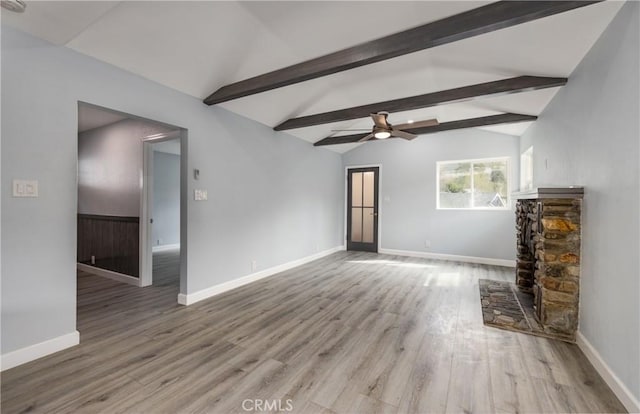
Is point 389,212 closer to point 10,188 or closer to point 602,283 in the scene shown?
point 602,283

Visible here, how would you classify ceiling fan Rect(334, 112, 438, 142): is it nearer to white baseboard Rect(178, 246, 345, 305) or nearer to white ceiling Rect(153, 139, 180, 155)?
white baseboard Rect(178, 246, 345, 305)

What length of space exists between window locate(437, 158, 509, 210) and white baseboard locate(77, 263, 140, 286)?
19.4 feet

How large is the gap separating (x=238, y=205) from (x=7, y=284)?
2379mm

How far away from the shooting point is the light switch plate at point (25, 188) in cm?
205

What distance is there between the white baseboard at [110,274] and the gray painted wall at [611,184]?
17.0ft

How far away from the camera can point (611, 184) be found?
6.39ft

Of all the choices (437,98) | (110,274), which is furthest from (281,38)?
(110,274)

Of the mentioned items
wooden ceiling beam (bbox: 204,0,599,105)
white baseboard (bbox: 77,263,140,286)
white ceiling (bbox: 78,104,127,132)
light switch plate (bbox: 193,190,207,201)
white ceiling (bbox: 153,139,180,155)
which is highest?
wooden ceiling beam (bbox: 204,0,599,105)

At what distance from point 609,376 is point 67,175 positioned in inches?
173

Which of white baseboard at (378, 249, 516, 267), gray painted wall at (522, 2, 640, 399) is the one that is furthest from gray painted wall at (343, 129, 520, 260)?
gray painted wall at (522, 2, 640, 399)

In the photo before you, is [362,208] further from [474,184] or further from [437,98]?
[437,98]

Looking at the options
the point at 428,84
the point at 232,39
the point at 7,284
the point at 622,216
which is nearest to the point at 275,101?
the point at 232,39

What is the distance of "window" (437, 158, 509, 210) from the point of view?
5.54 metres

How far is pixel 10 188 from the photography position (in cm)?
202
